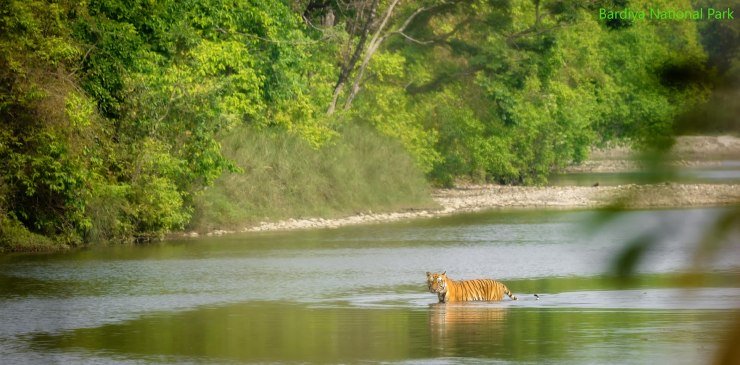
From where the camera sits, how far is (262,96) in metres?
36.4

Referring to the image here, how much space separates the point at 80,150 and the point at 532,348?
1454 centimetres

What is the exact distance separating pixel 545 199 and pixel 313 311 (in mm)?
30265

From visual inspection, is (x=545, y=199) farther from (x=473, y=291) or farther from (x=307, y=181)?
(x=473, y=291)

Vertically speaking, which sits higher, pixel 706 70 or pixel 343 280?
pixel 706 70

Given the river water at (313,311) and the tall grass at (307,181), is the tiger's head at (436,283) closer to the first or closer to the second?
the river water at (313,311)

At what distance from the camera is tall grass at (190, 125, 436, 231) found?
33625mm

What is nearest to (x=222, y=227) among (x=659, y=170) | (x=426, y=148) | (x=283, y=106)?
(x=283, y=106)

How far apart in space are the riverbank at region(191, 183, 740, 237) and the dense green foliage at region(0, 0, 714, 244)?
566 mm

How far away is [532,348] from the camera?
13.4 m

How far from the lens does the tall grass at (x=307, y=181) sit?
3362cm

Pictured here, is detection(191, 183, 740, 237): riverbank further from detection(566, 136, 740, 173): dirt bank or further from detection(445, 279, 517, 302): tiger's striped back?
detection(445, 279, 517, 302): tiger's striped back

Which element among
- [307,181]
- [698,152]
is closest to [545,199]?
[307,181]

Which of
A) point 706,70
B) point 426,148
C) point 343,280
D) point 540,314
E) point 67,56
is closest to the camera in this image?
point 706,70

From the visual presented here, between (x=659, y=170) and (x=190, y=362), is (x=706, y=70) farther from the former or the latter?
(x=190, y=362)
